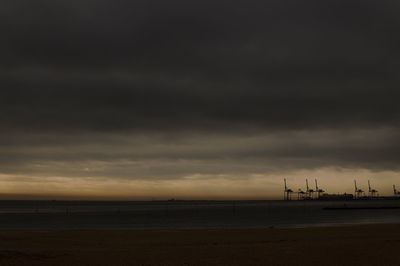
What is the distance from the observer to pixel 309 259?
26.6 m

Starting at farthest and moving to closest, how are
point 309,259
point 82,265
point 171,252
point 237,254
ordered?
1. point 171,252
2. point 237,254
3. point 309,259
4. point 82,265

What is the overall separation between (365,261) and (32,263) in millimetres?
16693

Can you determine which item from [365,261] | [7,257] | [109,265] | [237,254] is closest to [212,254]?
[237,254]

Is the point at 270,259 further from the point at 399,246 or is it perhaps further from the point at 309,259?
the point at 399,246

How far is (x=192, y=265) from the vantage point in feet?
81.5

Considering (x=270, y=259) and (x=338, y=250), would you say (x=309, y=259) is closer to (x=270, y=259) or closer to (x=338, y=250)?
(x=270, y=259)

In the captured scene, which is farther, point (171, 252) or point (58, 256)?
point (171, 252)

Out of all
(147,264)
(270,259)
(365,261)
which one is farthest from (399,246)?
(147,264)

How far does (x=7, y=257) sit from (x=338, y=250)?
18849 mm

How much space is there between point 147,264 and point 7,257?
7.41 m

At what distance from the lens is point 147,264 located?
82.4 feet

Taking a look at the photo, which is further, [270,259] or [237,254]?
[237,254]

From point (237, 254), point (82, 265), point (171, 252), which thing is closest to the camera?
point (82, 265)

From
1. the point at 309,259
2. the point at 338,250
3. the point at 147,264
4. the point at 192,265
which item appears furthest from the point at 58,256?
the point at 338,250
